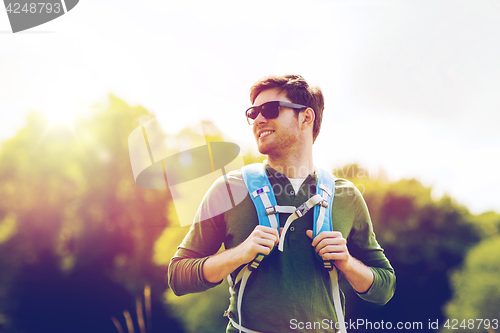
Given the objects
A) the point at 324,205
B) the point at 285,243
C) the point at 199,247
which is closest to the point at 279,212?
the point at 285,243

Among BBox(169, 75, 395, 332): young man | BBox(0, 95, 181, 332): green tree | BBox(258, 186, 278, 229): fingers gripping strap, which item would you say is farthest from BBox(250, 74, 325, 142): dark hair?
BBox(0, 95, 181, 332): green tree

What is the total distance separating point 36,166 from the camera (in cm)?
1580

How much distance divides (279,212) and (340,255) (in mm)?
A: 475

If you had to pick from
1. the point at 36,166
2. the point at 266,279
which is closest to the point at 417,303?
the point at 266,279

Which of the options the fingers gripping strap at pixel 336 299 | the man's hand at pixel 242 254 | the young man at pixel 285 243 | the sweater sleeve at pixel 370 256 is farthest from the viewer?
the sweater sleeve at pixel 370 256

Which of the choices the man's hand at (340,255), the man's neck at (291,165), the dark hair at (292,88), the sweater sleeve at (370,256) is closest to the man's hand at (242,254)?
the man's hand at (340,255)

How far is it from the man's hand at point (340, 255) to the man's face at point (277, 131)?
701 millimetres

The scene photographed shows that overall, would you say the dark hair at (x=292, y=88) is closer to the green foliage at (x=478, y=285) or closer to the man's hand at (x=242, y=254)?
the man's hand at (x=242, y=254)

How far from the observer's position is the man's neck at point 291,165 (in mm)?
2373

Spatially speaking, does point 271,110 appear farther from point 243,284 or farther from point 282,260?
point 243,284

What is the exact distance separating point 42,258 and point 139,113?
9.53 m

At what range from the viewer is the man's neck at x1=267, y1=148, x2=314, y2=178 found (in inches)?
93.4

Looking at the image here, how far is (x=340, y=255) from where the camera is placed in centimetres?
187

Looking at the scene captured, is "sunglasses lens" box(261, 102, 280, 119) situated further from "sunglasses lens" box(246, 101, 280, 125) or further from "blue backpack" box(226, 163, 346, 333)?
"blue backpack" box(226, 163, 346, 333)
